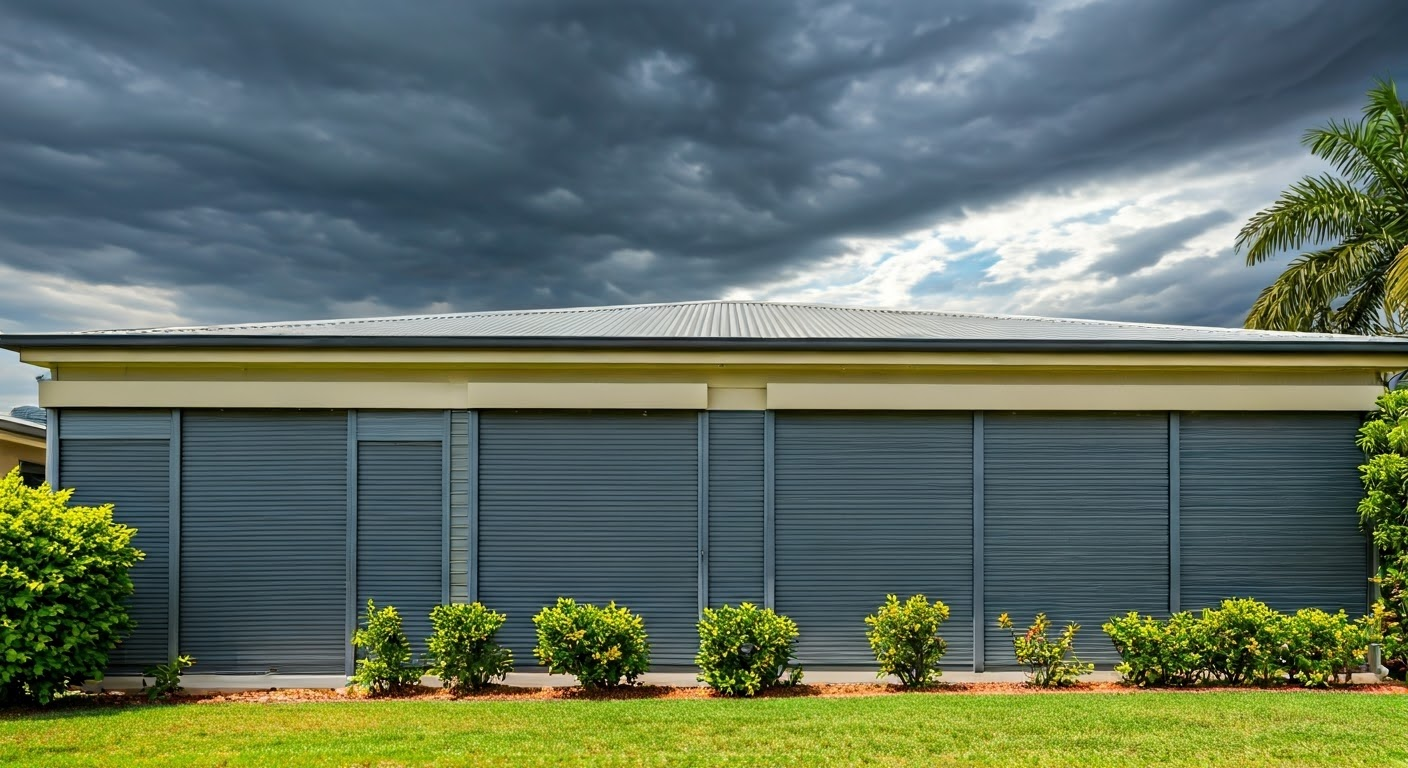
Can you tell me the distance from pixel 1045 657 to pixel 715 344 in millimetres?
4929

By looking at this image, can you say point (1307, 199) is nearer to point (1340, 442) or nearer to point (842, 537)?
point (1340, 442)

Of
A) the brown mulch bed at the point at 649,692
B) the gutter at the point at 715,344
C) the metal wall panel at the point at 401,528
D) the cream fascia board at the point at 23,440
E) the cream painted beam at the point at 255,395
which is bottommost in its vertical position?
the brown mulch bed at the point at 649,692

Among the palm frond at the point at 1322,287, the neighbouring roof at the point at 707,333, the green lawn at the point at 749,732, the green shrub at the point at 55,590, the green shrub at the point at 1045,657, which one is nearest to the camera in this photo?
the green lawn at the point at 749,732

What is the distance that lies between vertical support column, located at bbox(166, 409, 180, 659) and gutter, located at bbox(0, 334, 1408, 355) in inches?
38.9

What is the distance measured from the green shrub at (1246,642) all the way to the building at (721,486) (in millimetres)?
529

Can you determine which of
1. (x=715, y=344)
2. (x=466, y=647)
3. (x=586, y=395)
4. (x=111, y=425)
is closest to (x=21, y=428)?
(x=111, y=425)

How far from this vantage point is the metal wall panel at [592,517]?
27.7 feet

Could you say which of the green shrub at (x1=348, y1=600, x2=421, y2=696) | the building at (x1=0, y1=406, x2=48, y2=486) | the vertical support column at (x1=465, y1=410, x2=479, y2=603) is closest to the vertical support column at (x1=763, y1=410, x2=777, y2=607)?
the vertical support column at (x1=465, y1=410, x2=479, y2=603)

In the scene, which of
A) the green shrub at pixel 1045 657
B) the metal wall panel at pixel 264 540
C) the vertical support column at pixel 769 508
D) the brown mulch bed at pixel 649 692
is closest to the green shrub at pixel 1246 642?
the brown mulch bed at pixel 649 692

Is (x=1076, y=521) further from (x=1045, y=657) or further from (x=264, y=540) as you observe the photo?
(x=264, y=540)

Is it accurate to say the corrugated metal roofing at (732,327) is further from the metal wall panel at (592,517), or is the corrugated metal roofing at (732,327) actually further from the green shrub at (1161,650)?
the green shrub at (1161,650)

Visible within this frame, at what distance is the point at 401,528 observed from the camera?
8.51 meters

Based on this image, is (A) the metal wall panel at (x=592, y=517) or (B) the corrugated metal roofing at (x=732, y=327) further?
(B) the corrugated metal roofing at (x=732, y=327)

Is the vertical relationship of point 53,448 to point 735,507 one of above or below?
above
